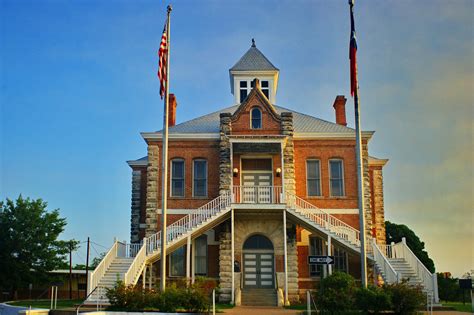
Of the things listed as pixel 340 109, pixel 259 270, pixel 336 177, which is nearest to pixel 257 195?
pixel 259 270

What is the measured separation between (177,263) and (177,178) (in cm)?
434

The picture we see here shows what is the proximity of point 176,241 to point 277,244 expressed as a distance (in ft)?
16.9

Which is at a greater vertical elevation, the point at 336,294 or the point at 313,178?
the point at 313,178

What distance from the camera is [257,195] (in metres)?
26.4

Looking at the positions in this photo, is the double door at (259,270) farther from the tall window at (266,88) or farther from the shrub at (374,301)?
the tall window at (266,88)

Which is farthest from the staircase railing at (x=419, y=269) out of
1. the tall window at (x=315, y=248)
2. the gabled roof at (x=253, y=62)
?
the gabled roof at (x=253, y=62)

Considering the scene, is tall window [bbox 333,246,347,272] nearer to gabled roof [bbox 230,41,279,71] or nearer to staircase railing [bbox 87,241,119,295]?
staircase railing [bbox 87,241,119,295]

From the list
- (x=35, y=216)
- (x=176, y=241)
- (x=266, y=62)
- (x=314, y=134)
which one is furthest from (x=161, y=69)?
(x=35, y=216)

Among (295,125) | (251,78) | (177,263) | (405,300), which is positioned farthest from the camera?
(251,78)

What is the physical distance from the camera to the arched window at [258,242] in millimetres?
27812

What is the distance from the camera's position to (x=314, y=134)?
96.2 ft

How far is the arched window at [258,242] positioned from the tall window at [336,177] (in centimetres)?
426

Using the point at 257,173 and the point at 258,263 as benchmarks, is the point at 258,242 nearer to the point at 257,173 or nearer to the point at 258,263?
the point at 258,263

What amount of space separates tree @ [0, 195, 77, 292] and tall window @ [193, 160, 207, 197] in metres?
13.4
